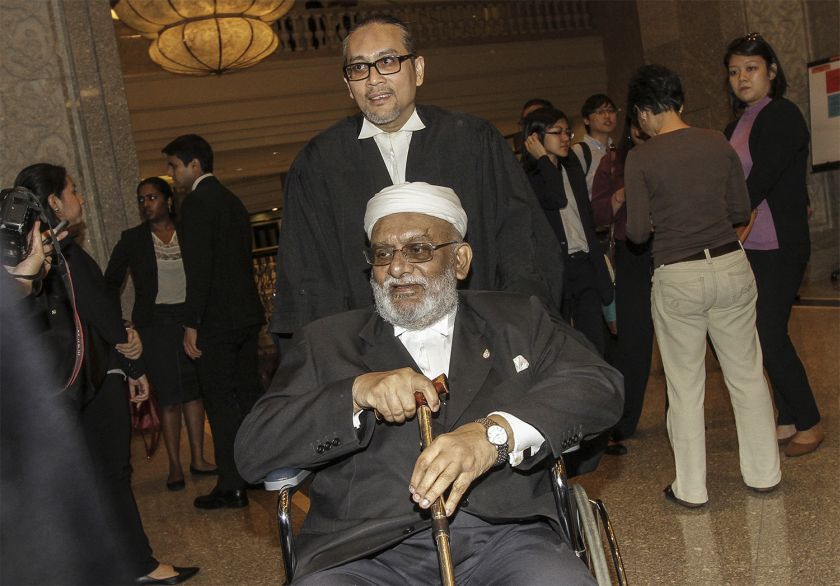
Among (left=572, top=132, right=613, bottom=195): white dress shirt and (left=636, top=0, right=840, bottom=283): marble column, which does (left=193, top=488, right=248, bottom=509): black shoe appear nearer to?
(left=572, top=132, right=613, bottom=195): white dress shirt

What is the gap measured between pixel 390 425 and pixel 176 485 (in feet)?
11.6

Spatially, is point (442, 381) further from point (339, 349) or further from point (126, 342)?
point (126, 342)

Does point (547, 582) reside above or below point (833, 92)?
below

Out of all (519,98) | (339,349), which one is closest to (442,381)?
(339,349)

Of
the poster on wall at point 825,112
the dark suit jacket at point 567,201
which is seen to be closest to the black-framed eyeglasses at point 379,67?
the dark suit jacket at point 567,201

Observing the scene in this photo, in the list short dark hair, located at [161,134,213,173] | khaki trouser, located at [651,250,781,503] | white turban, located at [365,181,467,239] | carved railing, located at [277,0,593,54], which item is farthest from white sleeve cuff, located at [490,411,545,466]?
carved railing, located at [277,0,593,54]

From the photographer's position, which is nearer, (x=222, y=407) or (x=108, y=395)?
(x=108, y=395)

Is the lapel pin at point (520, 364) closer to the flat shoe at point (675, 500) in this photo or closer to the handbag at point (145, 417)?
the flat shoe at point (675, 500)

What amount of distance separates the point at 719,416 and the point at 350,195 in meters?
2.97

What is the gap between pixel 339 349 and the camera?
255cm

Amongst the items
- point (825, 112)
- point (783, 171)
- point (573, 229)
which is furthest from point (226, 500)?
point (825, 112)

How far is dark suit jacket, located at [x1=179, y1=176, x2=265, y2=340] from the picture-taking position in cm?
493

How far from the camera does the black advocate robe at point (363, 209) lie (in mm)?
2961

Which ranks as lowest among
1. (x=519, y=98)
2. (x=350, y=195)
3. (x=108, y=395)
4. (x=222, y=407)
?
(x=222, y=407)
